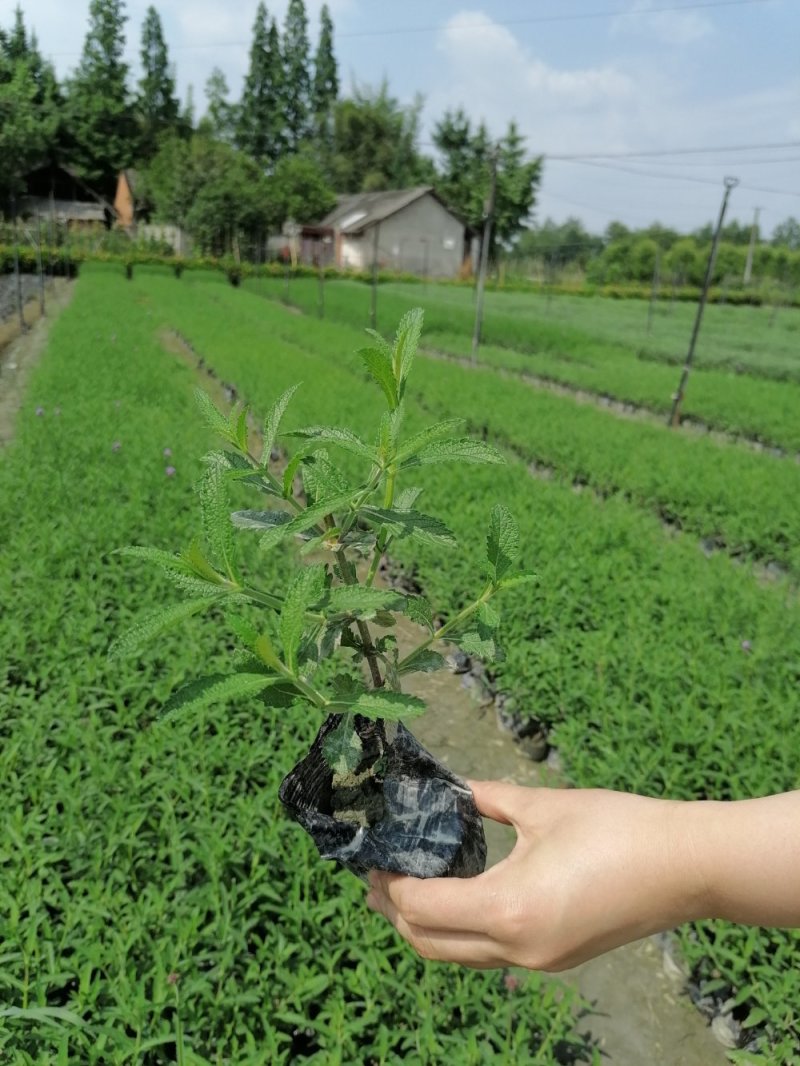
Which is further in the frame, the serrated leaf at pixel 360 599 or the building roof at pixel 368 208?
the building roof at pixel 368 208

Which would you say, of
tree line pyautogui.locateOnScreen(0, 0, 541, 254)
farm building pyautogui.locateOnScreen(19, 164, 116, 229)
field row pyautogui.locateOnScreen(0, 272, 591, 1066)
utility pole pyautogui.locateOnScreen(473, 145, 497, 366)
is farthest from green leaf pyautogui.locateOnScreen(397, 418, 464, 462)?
farm building pyautogui.locateOnScreen(19, 164, 116, 229)

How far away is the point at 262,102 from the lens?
6044cm

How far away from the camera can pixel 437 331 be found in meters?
20.8

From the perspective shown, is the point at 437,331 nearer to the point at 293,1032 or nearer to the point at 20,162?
the point at 293,1032

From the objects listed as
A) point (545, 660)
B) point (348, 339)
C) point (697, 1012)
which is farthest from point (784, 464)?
point (348, 339)

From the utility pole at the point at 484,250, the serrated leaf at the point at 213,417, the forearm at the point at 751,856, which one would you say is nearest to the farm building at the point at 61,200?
the utility pole at the point at 484,250

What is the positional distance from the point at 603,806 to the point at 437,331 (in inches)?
807

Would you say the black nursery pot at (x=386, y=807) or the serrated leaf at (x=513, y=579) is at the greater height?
the serrated leaf at (x=513, y=579)

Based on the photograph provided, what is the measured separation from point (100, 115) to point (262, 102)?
1576 cm

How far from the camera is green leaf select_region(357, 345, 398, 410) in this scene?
2.80 ft

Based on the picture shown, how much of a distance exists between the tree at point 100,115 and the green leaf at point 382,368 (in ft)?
183

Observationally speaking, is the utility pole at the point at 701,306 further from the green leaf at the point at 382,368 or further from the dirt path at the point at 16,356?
the green leaf at the point at 382,368

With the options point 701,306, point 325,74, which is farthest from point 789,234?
point 701,306

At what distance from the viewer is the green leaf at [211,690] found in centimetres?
81
